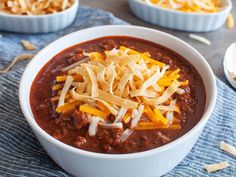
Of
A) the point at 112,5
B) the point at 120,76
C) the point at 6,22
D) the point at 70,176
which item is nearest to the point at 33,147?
the point at 70,176

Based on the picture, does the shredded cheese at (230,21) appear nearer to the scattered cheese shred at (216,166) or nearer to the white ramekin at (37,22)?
the white ramekin at (37,22)

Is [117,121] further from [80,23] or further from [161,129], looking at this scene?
[80,23]

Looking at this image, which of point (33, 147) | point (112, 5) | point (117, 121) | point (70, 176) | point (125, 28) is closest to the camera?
point (117, 121)

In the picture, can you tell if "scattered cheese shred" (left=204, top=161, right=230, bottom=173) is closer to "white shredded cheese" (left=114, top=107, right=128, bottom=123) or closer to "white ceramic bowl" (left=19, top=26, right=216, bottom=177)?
"white ceramic bowl" (left=19, top=26, right=216, bottom=177)

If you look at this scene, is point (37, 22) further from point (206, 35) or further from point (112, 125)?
point (112, 125)

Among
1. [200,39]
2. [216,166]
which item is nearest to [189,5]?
[200,39]

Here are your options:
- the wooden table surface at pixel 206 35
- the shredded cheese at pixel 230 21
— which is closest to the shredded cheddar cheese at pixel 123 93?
the wooden table surface at pixel 206 35
